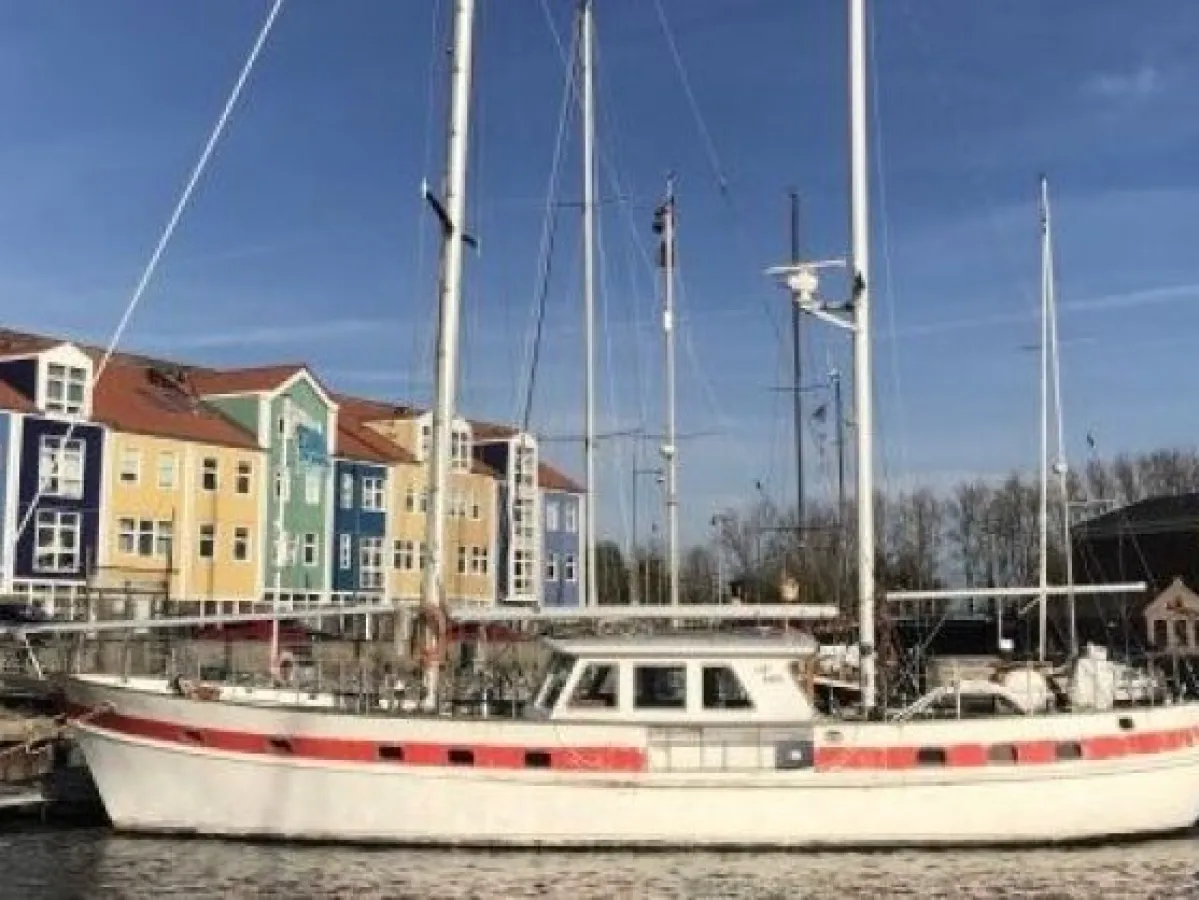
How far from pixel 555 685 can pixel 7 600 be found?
32.4m

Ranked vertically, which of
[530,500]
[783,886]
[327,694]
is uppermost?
[530,500]

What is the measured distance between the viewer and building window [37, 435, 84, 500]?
186ft

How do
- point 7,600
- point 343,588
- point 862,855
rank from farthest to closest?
point 343,588 → point 7,600 → point 862,855

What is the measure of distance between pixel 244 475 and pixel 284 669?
3629cm

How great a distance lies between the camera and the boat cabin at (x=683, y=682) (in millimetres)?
23578

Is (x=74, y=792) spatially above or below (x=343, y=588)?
below

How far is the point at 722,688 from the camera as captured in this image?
2377 centimetres

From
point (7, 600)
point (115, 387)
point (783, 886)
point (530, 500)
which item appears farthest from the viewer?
point (530, 500)

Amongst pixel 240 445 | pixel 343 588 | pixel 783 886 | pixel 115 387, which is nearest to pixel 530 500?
pixel 343 588

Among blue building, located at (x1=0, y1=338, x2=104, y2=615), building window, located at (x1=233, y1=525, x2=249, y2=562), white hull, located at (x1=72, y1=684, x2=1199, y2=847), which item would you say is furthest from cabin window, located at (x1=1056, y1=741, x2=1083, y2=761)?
building window, located at (x1=233, y1=525, x2=249, y2=562)

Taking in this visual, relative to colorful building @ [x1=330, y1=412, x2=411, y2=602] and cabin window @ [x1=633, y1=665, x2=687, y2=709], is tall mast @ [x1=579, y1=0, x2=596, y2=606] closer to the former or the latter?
cabin window @ [x1=633, y1=665, x2=687, y2=709]

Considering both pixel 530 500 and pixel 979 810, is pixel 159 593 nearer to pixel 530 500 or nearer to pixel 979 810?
pixel 530 500

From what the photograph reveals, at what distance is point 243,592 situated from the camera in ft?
216

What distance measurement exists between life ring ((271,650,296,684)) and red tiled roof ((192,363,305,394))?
37239 millimetres
